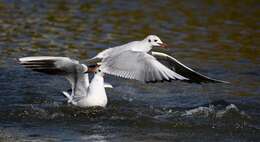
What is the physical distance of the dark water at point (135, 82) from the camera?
8.85 m

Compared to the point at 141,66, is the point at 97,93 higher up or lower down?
lower down

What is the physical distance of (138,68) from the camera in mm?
9234

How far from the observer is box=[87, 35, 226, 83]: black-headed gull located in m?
9.14

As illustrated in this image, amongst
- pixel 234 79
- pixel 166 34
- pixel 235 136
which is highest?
pixel 166 34

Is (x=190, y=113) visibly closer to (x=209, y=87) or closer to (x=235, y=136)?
(x=235, y=136)

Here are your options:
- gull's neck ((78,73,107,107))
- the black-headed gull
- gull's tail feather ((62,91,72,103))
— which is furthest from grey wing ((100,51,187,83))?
gull's tail feather ((62,91,72,103))

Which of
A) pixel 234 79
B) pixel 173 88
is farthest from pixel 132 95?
pixel 234 79

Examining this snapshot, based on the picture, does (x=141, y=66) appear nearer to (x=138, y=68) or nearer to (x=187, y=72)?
(x=138, y=68)

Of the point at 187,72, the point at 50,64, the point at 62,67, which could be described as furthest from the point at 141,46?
the point at 50,64

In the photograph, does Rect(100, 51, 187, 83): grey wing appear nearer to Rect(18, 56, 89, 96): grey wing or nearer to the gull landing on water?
the gull landing on water

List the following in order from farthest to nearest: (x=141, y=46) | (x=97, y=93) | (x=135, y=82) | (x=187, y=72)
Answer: (x=135, y=82)
(x=141, y=46)
(x=187, y=72)
(x=97, y=93)

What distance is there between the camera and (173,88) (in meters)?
11.2

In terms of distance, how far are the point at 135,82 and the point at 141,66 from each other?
2417 millimetres

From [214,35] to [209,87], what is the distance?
4197 mm
